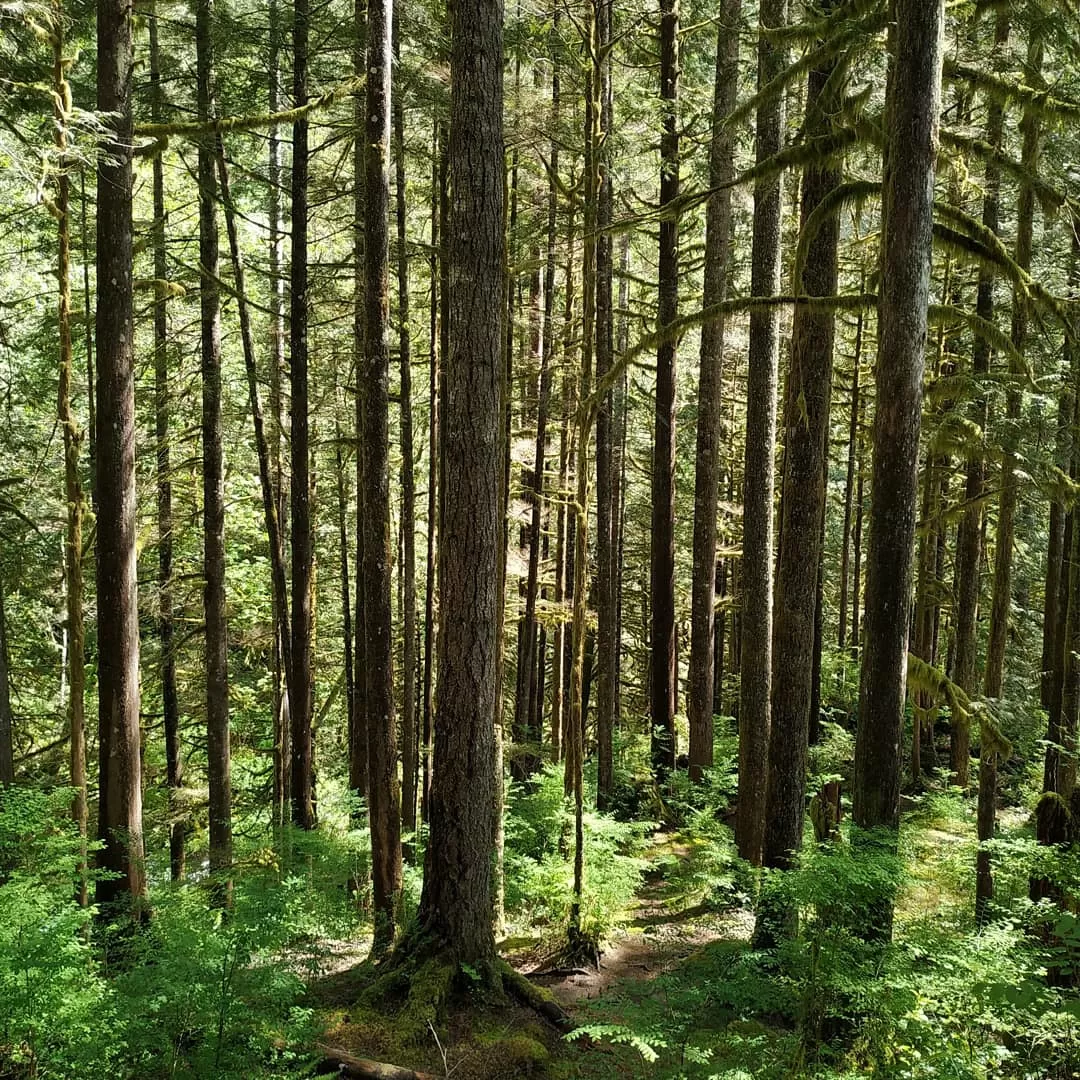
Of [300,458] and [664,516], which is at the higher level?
[300,458]

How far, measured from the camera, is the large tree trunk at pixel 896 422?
5.59 metres

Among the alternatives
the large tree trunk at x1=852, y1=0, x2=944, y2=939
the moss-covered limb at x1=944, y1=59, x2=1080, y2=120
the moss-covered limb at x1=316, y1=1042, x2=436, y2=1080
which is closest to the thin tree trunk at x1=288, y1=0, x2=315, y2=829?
the moss-covered limb at x1=316, y1=1042, x2=436, y2=1080

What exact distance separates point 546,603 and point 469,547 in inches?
373

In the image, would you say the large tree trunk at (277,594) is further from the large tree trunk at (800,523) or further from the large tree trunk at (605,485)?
the large tree trunk at (800,523)

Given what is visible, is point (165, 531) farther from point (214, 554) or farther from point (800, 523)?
point (800, 523)

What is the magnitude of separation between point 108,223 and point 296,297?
422cm

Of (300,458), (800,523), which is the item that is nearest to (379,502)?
(800,523)

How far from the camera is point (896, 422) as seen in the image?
5859mm

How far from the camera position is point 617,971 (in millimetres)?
8320

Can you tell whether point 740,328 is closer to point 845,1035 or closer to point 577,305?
point 577,305

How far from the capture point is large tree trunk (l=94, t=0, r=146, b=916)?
7566 mm

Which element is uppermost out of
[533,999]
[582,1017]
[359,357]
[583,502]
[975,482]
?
[359,357]

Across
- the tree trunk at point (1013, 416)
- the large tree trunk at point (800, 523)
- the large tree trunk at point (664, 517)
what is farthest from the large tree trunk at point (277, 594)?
the tree trunk at point (1013, 416)

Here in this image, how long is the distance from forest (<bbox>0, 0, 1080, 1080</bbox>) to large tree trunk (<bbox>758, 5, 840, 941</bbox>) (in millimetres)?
46
